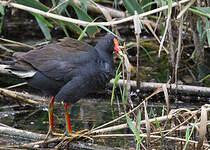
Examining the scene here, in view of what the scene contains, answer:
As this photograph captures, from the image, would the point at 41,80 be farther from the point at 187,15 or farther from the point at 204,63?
the point at 204,63

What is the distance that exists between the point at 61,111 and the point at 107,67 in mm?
999

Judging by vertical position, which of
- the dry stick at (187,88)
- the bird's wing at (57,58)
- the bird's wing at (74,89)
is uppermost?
the bird's wing at (57,58)

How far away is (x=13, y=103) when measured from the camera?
4.23 m

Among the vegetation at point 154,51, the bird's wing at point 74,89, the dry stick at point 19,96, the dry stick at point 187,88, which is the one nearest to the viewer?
the vegetation at point 154,51

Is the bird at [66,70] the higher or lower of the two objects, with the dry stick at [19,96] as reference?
higher

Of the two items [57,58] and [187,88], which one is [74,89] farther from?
[187,88]

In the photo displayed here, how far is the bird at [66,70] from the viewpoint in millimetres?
3250

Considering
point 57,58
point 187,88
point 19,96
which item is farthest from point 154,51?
point 57,58

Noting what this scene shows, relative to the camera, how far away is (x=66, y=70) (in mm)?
3270

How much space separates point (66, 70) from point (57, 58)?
0.15 metres

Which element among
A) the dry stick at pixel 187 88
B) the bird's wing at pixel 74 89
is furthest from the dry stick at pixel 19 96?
the dry stick at pixel 187 88

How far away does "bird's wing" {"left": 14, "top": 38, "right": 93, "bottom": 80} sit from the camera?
3.29 meters

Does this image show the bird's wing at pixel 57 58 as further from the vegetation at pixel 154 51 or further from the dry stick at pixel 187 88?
the dry stick at pixel 187 88

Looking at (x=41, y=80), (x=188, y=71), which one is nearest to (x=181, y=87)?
(x=188, y=71)
